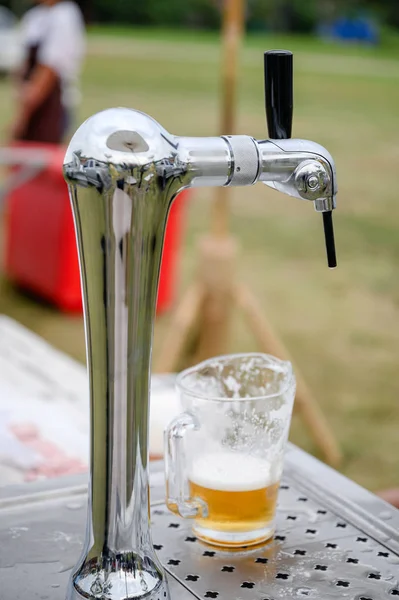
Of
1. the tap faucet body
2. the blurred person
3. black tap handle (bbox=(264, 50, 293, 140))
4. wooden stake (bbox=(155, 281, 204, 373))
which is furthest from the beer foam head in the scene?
the blurred person

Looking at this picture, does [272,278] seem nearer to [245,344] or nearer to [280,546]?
[245,344]

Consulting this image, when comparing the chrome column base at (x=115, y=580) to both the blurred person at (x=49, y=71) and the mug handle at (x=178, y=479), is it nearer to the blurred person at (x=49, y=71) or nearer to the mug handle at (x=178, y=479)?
the mug handle at (x=178, y=479)

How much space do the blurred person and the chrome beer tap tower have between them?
3.26 metres

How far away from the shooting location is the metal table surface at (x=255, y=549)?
755mm

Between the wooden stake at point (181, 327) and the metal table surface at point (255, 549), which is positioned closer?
the metal table surface at point (255, 549)

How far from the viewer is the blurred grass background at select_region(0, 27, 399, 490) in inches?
118

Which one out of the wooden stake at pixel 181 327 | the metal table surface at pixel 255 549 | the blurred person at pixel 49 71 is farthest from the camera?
the blurred person at pixel 49 71

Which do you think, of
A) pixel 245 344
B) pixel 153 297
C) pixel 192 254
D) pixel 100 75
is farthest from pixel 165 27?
pixel 153 297

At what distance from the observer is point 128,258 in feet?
2.06

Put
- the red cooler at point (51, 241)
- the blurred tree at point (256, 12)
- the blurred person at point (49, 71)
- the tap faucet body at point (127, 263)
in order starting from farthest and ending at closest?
the blurred tree at point (256, 12) → the blurred person at point (49, 71) → the red cooler at point (51, 241) → the tap faucet body at point (127, 263)

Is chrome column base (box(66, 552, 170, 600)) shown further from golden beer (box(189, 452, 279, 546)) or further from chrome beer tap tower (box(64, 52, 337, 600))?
golden beer (box(189, 452, 279, 546))

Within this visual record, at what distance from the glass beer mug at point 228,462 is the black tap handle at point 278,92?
25 cm

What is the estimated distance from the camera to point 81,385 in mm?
1985

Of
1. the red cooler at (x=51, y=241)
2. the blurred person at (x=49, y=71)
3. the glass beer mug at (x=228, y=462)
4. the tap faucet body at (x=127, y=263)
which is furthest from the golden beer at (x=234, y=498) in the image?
the blurred person at (x=49, y=71)
